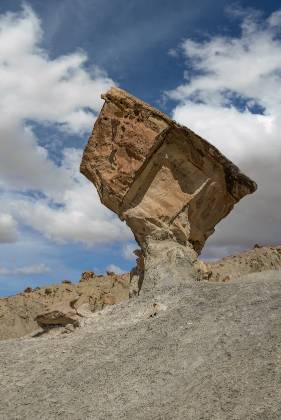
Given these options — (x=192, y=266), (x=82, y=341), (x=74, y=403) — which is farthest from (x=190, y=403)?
(x=192, y=266)

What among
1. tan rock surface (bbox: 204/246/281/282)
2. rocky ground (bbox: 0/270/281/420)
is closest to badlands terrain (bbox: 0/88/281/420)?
rocky ground (bbox: 0/270/281/420)

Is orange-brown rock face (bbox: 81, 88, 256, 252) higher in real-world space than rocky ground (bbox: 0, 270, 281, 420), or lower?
higher

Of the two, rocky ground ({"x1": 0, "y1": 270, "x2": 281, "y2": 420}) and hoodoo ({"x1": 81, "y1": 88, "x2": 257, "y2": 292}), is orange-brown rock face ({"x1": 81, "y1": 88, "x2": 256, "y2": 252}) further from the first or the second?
rocky ground ({"x1": 0, "y1": 270, "x2": 281, "y2": 420})

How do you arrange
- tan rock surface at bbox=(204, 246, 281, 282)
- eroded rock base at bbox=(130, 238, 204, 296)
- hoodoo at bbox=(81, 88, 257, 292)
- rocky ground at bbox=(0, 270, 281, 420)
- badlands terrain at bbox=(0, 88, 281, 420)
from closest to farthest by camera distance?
rocky ground at bbox=(0, 270, 281, 420) → badlands terrain at bbox=(0, 88, 281, 420) → eroded rock base at bbox=(130, 238, 204, 296) → hoodoo at bbox=(81, 88, 257, 292) → tan rock surface at bbox=(204, 246, 281, 282)

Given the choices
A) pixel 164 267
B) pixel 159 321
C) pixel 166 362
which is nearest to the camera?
pixel 166 362

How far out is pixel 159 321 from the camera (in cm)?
1168

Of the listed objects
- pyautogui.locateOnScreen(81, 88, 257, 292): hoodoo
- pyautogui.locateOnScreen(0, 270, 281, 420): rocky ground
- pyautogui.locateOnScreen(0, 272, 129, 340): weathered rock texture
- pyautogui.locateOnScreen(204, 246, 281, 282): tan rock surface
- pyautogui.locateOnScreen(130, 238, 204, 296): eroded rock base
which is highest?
pyautogui.locateOnScreen(204, 246, 281, 282): tan rock surface

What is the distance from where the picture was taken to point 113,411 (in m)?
9.02

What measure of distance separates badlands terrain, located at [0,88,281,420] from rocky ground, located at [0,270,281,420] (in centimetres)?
2

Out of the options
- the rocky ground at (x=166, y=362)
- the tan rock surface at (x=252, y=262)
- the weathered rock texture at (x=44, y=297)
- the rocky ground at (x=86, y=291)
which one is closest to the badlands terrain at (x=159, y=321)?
the rocky ground at (x=166, y=362)

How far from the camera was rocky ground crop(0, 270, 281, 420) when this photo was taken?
8.42m

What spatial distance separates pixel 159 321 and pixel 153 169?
16.5 ft

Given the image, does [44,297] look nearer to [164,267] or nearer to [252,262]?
[252,262]

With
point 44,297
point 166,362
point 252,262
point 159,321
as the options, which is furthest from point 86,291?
point 166,362
